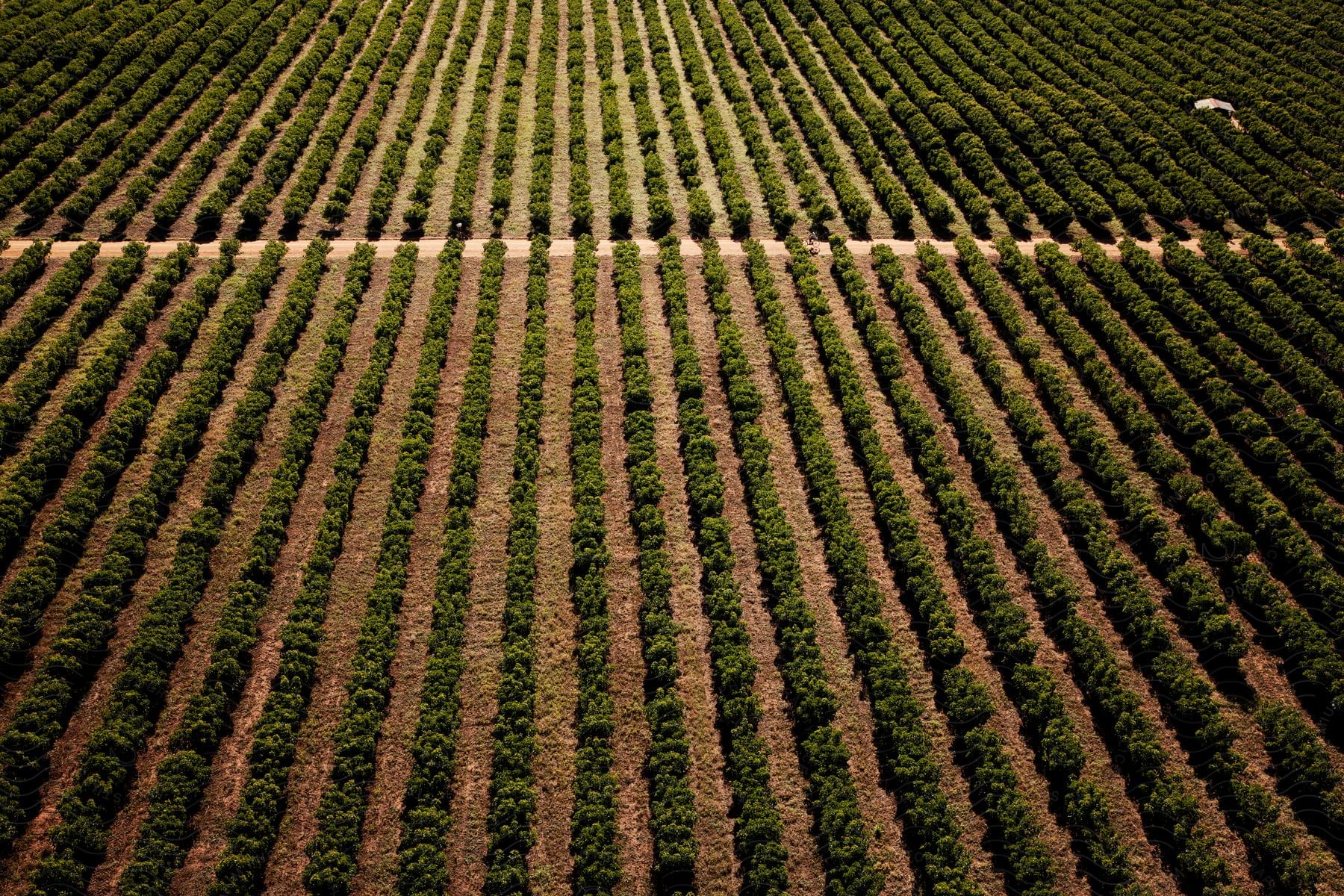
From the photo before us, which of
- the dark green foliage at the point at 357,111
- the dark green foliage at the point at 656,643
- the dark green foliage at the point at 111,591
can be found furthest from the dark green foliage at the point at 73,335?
the dark green foliage at the point at 656,643

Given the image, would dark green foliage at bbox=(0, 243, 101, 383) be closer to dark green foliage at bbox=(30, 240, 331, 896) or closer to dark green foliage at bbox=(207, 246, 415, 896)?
dark green foliage at bbox=(30, 240, 331, 896)

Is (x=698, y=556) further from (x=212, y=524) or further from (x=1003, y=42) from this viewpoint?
(x=1003, y=42)

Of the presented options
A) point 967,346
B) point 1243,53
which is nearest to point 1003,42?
point 1243,53

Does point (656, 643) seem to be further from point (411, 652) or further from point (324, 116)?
point (324, 116)

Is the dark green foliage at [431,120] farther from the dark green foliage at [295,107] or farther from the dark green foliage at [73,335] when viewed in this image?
the dark green foliage at [73,335]

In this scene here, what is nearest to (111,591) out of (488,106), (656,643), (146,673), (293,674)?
(146,673)

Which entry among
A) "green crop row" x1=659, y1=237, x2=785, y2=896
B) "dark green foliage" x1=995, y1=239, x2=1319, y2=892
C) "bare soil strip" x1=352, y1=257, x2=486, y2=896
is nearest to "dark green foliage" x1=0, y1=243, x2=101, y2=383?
"bare soil strip" x1=352, y1=257, x2=486, y2=896
